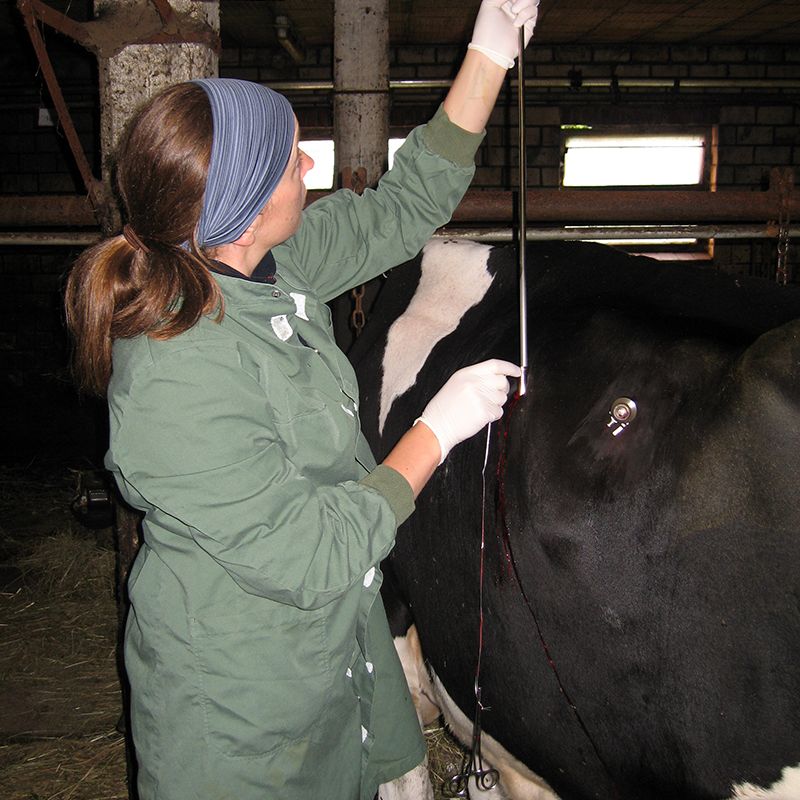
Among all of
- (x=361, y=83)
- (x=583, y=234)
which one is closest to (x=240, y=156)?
(x=583, y=234)

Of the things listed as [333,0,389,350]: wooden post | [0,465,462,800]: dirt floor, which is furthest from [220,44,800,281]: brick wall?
[0,465,462,800]: dirt floor

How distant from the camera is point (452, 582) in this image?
172 cm

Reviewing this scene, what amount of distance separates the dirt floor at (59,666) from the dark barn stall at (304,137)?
0.01m

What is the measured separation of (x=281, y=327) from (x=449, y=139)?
661 millimetres

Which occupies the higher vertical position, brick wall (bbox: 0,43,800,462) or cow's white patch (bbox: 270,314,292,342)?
brick wall (bbox: 0,43,800,462)

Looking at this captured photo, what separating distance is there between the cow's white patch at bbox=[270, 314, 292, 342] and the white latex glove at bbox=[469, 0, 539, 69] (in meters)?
0.78

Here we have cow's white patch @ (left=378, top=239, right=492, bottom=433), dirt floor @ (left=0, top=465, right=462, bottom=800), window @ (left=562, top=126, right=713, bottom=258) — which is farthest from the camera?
window @ (left=562, top=126, right=713, bottom=258)

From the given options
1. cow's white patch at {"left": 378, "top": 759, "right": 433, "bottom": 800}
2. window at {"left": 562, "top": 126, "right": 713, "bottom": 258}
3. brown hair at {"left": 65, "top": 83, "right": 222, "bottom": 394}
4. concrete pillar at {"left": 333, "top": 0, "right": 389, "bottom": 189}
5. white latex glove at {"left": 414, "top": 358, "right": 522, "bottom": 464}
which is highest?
window at {"left": 562, "top": 126, "right": 713, "bottom": 258}

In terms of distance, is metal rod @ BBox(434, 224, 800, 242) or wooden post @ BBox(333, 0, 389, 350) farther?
wooden post @ BBox(333, 0, 389, 350)

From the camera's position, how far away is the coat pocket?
51.2 inches

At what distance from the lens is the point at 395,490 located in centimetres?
130

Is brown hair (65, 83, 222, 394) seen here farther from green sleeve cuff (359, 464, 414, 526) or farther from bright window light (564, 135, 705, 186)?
bright window light (564, 135, 705, 186)

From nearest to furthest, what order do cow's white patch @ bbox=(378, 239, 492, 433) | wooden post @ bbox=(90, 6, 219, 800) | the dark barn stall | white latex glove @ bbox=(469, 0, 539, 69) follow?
white latex glove @ bbox=(469, 0, 539, 69)
cow's white patch @ bbox=(378, 239, 492, 433)
wooden post @ bbox=(90, 6, 219, 800)
the dark barn stall

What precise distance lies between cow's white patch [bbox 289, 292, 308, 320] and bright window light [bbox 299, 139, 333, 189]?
7181 millimetres
